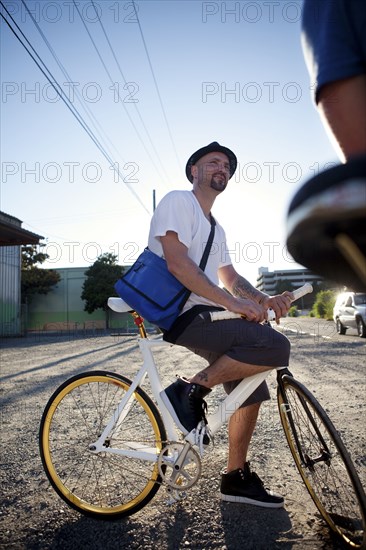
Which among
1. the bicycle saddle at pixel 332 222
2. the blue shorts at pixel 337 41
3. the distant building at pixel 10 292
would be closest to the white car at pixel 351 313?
the blue shorts at pixel 337 41

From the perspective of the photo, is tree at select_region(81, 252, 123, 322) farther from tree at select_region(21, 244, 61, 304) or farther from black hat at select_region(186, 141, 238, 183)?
black hat at select_region(186, 141, 238, 183)

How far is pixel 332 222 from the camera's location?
49cm

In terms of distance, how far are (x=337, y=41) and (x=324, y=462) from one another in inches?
83.9

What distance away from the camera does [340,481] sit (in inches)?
82.1

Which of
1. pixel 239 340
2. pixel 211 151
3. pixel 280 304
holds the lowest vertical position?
pixel 239 340

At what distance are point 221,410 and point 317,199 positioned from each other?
81.1 inches

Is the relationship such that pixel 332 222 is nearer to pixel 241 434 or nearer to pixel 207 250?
pixel 207 250

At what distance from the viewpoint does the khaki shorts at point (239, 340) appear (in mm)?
2266

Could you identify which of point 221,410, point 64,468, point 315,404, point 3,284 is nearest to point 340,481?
point 315,404

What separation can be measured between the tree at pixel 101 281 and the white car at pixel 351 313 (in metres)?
30.6

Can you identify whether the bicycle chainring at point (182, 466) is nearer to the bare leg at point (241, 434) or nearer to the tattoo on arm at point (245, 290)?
the bare leg at point (241, 434)

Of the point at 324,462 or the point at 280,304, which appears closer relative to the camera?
the point at 324,462

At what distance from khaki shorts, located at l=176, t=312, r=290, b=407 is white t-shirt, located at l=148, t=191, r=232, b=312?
171 millimetres

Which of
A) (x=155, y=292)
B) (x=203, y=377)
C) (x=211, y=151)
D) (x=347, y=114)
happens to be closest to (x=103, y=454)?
(x=203, y=377)
